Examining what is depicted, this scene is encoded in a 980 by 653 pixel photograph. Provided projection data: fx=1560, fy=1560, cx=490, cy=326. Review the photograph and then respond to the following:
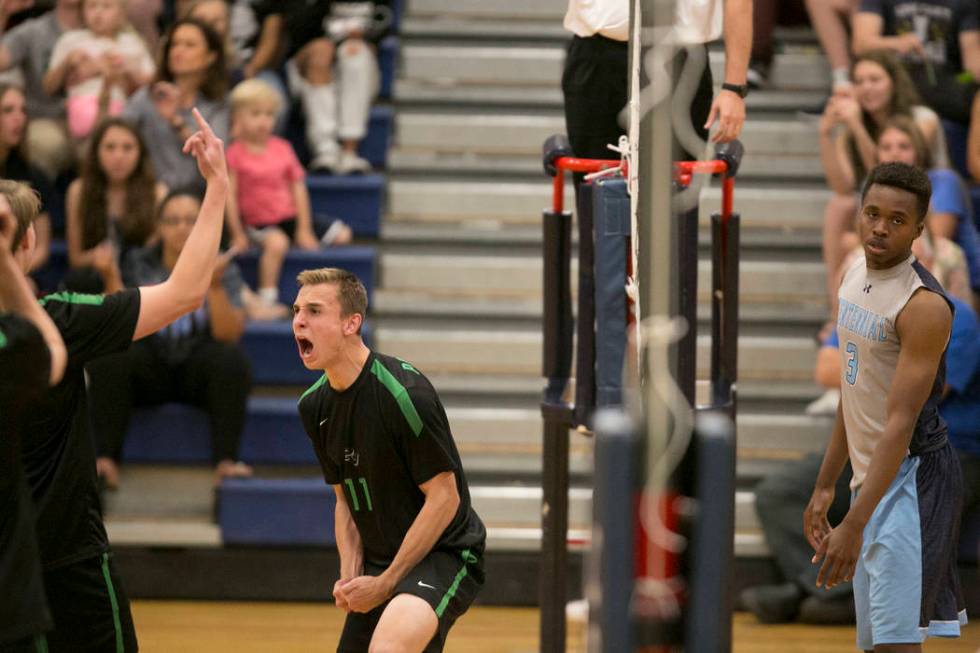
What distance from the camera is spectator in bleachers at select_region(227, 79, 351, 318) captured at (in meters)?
7.36

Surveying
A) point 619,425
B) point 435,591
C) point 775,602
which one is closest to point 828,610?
point 775,602

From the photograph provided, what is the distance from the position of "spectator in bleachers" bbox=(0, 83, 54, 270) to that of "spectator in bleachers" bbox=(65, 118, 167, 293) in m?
0.18

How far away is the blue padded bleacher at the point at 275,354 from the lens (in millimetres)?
7219

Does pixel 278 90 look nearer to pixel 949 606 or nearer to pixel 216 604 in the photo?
pixel 216 604

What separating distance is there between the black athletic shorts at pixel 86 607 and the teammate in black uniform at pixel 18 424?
389 mm

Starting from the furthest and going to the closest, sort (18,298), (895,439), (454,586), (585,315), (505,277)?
(505,277)
(585,315)
(454,586)
(895,439)
(18,298)

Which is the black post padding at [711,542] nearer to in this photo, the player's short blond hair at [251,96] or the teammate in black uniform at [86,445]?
the teammate in black uniform at [86,445]

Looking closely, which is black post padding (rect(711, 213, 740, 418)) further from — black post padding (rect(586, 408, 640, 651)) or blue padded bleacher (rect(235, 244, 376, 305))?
blue padded bleacher (rect(235, 244, 376, 305))

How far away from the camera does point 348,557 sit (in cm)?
440

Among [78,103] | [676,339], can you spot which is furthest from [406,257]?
[676,339]

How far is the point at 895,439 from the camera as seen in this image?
3689 mm

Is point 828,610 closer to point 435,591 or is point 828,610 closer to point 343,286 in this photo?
point 435,591

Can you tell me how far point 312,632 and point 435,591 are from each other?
2126 millimetres

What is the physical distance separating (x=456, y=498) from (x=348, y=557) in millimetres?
382
